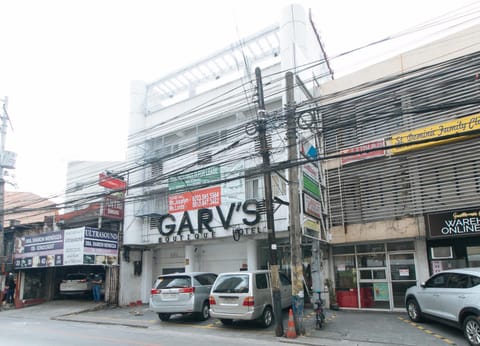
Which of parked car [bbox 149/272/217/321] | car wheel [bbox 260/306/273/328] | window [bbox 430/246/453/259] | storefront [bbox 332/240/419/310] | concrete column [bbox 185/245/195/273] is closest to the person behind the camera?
car wheel [bbox 260/306/273/328]

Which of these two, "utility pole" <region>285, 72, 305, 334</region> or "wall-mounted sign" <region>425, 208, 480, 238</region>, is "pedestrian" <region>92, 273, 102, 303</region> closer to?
"utility pole" <region>285, 72, 305, 334</region>

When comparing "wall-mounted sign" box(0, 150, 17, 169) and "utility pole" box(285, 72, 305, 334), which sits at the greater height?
"wall-mounted sign" box(0, 150, 17, 169)

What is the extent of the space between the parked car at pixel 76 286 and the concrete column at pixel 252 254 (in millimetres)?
10035

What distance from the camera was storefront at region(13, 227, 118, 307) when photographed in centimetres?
1869

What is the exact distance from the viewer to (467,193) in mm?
13156

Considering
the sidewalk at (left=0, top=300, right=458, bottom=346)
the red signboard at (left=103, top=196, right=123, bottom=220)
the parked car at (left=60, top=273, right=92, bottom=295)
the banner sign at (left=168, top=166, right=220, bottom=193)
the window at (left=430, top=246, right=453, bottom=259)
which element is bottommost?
the sidewalk at (left=0, top=300, right=458, bottom=346)

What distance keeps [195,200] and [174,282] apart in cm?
641

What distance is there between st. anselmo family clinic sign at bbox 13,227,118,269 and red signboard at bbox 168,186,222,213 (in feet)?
11.9

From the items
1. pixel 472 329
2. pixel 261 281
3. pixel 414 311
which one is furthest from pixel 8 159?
pixel 472 329

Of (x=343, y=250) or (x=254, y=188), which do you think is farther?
(x=254, y=188)

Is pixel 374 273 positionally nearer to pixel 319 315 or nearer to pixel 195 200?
pixel 319 315

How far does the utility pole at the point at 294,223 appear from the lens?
1058cm

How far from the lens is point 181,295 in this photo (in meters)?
12.8

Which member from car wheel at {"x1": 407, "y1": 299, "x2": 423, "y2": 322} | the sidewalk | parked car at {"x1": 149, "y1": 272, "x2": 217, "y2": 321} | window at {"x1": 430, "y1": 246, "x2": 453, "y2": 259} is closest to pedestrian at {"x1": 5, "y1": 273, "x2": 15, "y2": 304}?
the sidewalk
